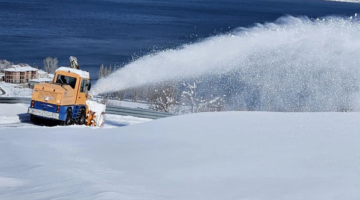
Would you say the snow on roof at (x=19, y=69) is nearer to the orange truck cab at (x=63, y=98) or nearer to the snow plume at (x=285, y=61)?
the snow plume at (x=285, y=61)

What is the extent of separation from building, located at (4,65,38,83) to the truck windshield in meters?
49.2

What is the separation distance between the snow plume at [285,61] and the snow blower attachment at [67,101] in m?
2.04

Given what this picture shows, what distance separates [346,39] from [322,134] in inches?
609

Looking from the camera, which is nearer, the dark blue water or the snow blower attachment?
the snow blower attachment

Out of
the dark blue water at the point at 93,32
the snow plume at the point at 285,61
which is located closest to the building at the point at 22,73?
the dark blue water at the point at 93,32

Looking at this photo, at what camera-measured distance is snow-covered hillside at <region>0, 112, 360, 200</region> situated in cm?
648

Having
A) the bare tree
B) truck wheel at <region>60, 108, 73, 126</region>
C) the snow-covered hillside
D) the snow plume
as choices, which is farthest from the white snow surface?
the snow-covered hillside

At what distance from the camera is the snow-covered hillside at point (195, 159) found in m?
6.48

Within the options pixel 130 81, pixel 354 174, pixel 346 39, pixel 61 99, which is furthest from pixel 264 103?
pixel 354 174

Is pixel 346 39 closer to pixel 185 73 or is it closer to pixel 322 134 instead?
pixel 185 73

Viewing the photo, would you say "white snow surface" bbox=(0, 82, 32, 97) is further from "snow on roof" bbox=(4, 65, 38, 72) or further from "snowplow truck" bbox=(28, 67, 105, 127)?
"snowplow truck" bbox=(28, 67, 105, 127)

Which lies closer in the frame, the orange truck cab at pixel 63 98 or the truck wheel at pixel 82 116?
the orange truck cab at pixel 63 98

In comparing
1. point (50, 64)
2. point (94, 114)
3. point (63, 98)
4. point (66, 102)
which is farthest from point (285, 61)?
point (50, 64)

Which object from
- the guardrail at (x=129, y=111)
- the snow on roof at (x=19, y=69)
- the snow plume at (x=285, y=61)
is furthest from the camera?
the snow on roof at (x=19, y=69)
